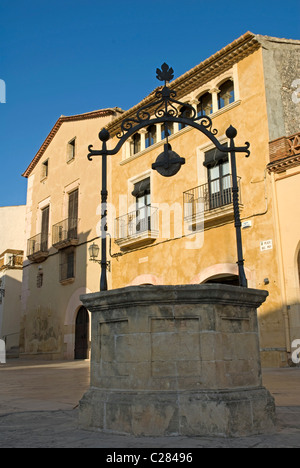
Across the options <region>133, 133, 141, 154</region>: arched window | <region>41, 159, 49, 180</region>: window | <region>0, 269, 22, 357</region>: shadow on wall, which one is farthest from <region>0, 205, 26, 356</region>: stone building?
<region>133, 133, 141, 154</region>: arched window

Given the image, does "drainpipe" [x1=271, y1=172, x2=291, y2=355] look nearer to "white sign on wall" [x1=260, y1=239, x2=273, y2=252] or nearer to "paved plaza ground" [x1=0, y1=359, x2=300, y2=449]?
"white sign on wall" [x1=260, y1=239, x2=273, y2=252]

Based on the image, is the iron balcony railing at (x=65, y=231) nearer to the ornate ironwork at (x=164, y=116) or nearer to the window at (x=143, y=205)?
the window at (x=143, y=205)

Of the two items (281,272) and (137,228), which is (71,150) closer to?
(137,228)

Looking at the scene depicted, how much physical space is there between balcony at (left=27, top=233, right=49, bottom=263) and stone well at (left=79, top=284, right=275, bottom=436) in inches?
769

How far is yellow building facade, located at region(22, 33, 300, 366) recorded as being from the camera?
13.2m

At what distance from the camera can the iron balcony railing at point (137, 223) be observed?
17.1 metres

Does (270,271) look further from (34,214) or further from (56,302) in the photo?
(34,214)

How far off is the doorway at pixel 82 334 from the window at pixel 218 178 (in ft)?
27.4

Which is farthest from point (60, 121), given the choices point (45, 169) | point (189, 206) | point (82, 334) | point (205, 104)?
point (189, 206)

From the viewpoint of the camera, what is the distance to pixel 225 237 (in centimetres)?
1427

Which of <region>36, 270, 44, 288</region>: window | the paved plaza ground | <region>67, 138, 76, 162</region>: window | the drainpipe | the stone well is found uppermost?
<region>67, 138, 76, 162</region>: window

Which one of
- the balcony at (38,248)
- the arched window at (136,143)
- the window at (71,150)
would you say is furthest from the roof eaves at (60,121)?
the balcony at (38,248)

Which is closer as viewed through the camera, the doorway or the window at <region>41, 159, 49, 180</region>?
the doorway
